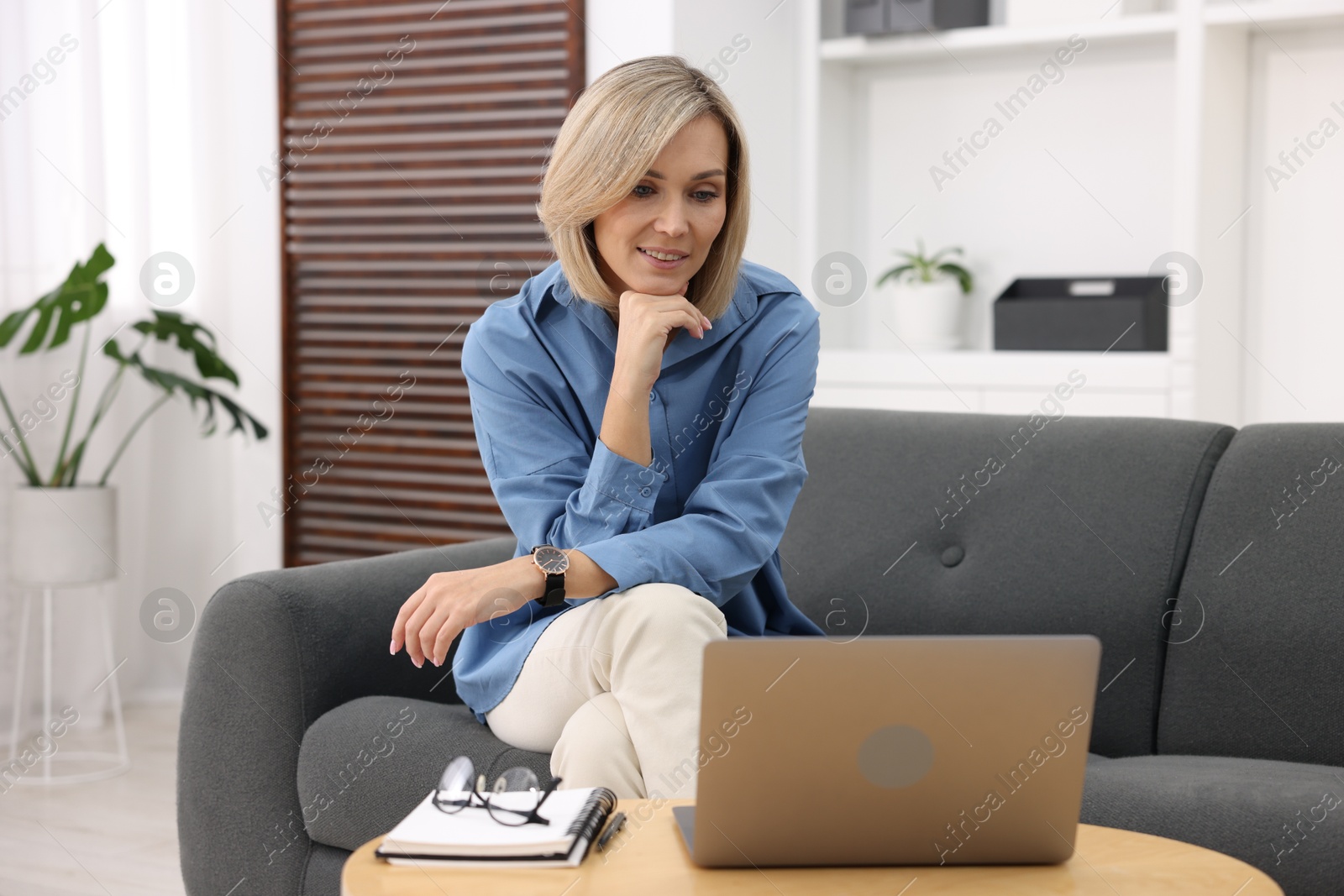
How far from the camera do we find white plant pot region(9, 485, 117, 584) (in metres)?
3.04

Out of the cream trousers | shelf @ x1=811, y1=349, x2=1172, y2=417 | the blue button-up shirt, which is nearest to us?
the cream trousers

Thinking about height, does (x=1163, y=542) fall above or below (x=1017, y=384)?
below

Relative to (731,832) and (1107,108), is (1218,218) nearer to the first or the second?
(1107,108)

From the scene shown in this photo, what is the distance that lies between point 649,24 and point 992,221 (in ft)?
3.30

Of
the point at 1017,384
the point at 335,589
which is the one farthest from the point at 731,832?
the point at 1017,384

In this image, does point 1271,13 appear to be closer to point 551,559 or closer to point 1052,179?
point 1052,179

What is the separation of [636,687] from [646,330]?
0.45m

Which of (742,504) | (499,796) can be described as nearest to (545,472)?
(742,504)

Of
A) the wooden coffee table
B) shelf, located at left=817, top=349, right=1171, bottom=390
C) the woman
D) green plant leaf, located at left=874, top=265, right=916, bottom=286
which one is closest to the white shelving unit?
shelf, located at left=817, top=349, right=1171, bottom=390

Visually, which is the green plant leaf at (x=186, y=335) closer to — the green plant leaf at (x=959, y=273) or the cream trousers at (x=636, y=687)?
the green plant leaf at (x=959, y=273)

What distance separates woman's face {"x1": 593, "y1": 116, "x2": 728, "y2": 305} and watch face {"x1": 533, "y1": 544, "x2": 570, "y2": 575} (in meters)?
0.38

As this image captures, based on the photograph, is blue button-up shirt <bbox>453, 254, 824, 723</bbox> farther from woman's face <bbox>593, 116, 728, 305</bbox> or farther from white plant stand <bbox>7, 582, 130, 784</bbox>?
white plant stand <bbox>7, 582, 130, 784</bbox>

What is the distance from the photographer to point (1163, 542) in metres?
1.84

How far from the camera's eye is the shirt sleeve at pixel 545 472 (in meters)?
1.57
